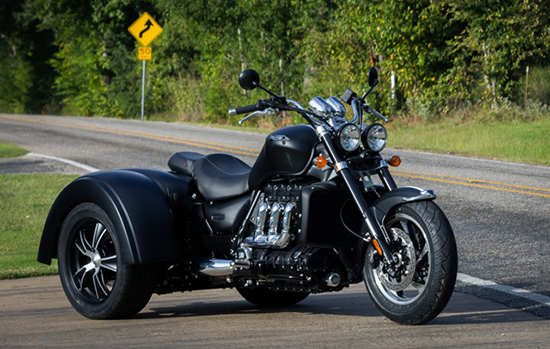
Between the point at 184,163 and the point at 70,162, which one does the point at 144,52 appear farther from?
the point at 184,163

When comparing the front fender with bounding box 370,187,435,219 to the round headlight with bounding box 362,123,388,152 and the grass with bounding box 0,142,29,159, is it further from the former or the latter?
the grass with bounding box 0,142,29,159

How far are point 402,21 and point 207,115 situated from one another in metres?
10.5

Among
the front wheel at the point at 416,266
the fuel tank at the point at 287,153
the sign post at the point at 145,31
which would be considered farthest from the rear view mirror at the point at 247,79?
the sign post at the point at 145,31

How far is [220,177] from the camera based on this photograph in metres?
6.82

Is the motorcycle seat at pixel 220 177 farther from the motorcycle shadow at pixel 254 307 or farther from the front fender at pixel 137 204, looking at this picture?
the motorcycle shadow at pixel 254 307

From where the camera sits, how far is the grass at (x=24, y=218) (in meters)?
9.24

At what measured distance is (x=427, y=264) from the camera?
5832 millimetres

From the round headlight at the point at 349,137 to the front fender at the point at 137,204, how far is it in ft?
4.69

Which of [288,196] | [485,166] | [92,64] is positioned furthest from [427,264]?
[92,64]

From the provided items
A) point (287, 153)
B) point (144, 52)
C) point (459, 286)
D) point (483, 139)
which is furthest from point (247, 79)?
point (144, 52)

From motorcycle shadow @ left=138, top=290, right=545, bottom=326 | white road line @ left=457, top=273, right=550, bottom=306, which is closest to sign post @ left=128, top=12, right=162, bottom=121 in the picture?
white road line @ left=457, top=273, right=550, bottom=306

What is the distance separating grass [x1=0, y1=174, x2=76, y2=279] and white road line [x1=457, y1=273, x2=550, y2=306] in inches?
149

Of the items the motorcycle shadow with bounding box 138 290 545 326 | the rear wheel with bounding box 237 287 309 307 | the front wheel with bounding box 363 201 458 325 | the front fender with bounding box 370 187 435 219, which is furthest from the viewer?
the rear wheel with bounding box 237 287 309 307

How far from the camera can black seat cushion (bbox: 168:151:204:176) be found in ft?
23.2
